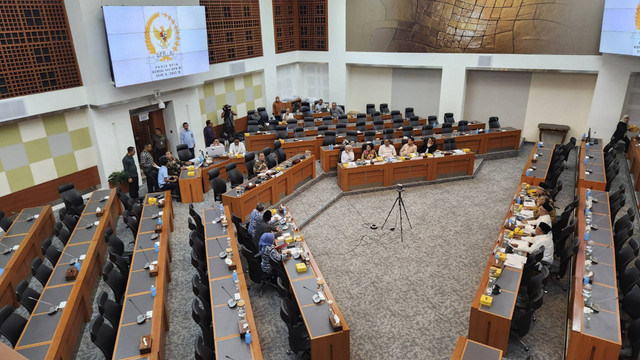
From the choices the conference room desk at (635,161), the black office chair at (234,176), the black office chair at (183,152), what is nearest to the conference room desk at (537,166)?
the conference room desk at (635,161)

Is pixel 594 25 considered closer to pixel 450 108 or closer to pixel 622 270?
pixel 450 108

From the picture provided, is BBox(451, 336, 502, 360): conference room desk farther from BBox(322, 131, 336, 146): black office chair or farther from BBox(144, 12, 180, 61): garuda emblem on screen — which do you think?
BBox(144, 12, 180, 61): garuda emblem on screen

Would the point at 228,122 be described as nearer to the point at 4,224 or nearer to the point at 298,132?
the point at 298,132

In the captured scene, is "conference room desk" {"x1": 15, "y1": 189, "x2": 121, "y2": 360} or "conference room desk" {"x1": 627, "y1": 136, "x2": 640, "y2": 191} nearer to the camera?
"conference room desk" {"x1": 15, "y1": 189, "x2": 121, "y2": 360}

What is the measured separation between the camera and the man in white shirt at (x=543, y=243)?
7.91m

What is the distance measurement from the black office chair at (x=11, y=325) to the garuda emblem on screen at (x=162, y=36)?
28.0ft

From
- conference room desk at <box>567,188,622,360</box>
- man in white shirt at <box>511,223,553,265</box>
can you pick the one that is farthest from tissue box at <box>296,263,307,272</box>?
conference room desk at <box>567,188,622,360</box>

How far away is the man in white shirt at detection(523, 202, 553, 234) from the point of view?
28.1 ft

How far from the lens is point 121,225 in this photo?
1111 cm

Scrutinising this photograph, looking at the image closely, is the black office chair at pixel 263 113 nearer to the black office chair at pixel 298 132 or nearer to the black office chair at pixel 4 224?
the black office chair at pixel 298 132

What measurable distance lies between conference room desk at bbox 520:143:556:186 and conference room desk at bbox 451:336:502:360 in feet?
23.2

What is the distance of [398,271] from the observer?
8.92 metres

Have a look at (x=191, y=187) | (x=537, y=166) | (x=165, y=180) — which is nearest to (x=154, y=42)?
(x=165, y=180)

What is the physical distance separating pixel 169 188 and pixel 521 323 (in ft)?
30.5
